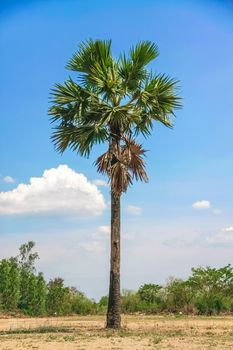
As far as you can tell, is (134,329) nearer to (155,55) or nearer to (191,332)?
(191,332)

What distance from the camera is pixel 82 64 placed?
1798cm

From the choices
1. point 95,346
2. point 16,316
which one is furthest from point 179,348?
point 16,316

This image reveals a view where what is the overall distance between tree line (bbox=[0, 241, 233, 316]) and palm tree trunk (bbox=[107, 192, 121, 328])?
10304 millimetres

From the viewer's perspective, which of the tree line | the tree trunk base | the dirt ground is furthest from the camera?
the tree line

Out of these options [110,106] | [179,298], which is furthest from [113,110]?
[179,298]

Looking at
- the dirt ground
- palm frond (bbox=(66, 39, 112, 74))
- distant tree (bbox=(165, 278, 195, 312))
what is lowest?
the dirt ground

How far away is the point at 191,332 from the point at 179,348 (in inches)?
158

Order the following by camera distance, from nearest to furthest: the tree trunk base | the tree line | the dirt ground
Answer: the dirt ground, the tree trunk base, the tree line

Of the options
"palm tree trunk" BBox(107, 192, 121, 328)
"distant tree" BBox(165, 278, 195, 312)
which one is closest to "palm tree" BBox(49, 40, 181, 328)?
"palm tree trunk" BBox(107, 192, 121, 328)

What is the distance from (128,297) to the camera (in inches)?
1148

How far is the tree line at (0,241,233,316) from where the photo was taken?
27.5m

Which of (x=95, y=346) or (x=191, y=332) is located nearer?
(x=95, y=346)

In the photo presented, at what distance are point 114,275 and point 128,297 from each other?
1226cm

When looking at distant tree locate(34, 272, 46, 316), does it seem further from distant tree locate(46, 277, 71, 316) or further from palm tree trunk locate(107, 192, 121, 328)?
palm tree trunk locate(107, 192, 121, 328)
